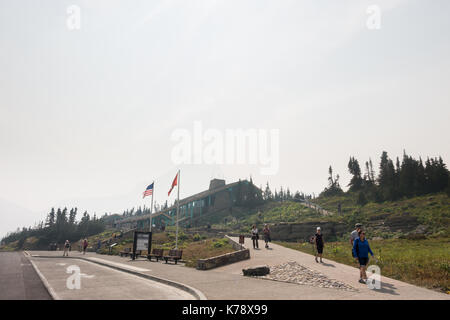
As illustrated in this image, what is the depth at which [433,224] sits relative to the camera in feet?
92.1

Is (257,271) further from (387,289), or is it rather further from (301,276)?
(387,289)

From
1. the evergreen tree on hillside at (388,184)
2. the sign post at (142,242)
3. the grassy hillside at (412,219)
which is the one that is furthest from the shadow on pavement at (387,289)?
the evergreen tree on hillside at (388,184)

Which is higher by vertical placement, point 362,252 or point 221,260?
point 362,252

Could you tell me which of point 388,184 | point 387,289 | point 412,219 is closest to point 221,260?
point 387,289

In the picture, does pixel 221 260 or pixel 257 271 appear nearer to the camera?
pixel 257 271

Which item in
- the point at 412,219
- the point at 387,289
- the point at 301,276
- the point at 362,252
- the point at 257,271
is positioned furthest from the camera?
the point at 412,219

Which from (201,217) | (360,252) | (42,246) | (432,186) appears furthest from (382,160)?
(42,246)

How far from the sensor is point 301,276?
10.1 meters

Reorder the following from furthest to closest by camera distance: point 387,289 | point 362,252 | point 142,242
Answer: point 142,242
point 362,252
point 387,289

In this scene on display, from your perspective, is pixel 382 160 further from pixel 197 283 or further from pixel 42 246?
pixel 42 246

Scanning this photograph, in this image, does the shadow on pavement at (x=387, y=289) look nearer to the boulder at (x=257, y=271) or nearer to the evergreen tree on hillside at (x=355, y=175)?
the boulder at (x=257, y=271)

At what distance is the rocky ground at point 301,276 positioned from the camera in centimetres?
856

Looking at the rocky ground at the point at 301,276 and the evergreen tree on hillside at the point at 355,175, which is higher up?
the evergreen tree on hillside at the point at 355,175
